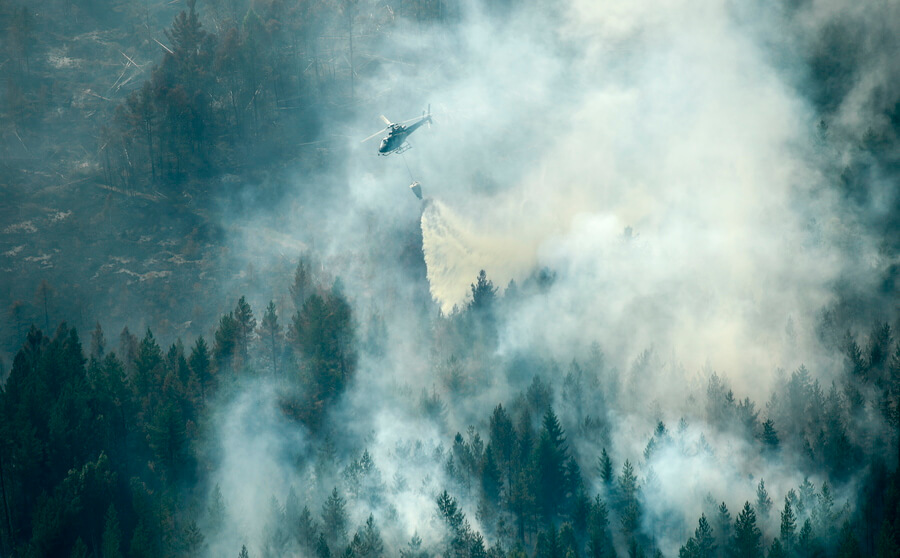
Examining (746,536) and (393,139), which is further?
(393,139)

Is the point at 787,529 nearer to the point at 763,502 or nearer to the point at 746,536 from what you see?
the point at 746,536

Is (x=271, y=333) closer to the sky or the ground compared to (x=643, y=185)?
closer to the ground

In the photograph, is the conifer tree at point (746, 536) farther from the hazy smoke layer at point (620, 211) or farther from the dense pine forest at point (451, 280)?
the hazy smoke layer at point (620, 211)

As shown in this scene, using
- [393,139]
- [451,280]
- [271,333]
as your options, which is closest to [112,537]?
[271,333]

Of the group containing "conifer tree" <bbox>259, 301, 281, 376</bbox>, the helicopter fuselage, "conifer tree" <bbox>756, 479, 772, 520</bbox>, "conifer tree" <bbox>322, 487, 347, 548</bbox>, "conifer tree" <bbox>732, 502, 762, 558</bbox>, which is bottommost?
"conifer tree" <bbox>732, 502, 762, 558</bbox>

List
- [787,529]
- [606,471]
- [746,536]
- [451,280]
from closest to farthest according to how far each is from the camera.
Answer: [746,536] < [787,529] < [606,471] < [451,280]

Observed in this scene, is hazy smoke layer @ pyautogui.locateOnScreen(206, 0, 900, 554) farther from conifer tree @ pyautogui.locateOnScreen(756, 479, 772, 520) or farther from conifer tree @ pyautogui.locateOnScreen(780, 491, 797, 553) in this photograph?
conifer tree @ pyautogui.locateOnScreen(780, 491, 797, 553)

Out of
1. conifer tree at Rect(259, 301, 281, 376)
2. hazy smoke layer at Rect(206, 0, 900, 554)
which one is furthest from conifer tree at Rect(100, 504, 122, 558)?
conifer tree at Rect(259, 301, 281, 376)

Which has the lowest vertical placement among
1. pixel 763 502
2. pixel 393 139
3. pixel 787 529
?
pixel 787 529

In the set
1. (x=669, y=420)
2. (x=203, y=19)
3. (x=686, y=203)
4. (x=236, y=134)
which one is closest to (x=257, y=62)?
(x=236, y=134)
